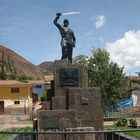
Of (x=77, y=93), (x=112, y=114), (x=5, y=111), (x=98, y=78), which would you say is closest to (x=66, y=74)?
(x=77, y=93)

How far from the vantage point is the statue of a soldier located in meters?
18.5

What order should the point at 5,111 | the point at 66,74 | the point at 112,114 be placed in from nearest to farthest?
the point at 66,74 → the point at 112,114 → the point at 5,111

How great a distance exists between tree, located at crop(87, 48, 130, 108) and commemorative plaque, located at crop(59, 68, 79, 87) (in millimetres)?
26961

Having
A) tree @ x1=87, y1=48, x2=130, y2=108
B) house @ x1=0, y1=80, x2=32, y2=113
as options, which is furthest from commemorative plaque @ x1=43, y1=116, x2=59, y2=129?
house @ x1=0, y1=80, x2=32, y2=113

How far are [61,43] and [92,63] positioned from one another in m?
29.1

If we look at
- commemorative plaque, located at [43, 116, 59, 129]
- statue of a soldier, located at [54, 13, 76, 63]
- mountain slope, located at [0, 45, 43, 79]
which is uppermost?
mountain slope, located at [0, 45, 43, 79]

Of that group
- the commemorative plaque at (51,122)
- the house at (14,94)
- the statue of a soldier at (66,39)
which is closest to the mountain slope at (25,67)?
the house at (14,94)

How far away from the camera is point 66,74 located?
17609 mm

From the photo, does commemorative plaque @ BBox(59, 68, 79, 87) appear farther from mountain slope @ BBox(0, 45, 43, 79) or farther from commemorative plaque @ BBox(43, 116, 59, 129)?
mountain slope @ BBox(0, 45, 43, 79)

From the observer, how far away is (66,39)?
18.6 meters

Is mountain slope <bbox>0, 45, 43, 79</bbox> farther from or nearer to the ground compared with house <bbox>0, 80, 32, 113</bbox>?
farther from the ground

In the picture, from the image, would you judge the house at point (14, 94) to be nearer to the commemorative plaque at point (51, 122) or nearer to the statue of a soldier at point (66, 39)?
the statue of a soldier at point (66, 39)

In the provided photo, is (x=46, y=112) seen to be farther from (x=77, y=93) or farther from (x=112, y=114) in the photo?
(x=112, y=114)

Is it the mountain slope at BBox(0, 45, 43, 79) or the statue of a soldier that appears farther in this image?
the mountain slope at BBox(0, 45, 43, 79)
